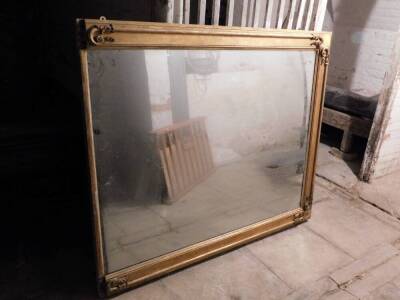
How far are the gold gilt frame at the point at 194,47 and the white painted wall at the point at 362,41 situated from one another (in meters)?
1.93

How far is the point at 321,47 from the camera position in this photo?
1679mm

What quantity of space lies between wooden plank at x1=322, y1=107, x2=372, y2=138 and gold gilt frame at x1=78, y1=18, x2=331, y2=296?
1271mm

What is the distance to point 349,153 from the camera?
120 inches

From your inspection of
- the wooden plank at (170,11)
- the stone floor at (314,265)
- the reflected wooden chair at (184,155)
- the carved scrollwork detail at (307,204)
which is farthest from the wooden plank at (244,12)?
the stone floor at (314,265)

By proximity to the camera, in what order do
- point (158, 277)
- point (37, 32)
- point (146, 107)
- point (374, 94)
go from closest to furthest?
point (146, 107) < point (158, 277) < point (37, 32) < point (374, 94)

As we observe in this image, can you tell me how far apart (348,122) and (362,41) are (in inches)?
41.5

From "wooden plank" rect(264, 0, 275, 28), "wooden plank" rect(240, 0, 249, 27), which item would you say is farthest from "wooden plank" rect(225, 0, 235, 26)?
"wooden plank" rect(264, 0, 275, 28)

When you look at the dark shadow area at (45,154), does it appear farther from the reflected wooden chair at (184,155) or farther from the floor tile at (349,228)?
the floor tile at (349,228)

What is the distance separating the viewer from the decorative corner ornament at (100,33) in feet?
3.59

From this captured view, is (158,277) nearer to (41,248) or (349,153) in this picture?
(41,248)

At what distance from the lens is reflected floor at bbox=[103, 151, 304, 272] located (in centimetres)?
140

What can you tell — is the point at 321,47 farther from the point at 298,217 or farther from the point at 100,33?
the point at 100,33

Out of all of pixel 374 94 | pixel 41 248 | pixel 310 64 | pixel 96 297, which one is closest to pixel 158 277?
pixel 96 297

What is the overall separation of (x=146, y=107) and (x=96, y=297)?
817 mm
